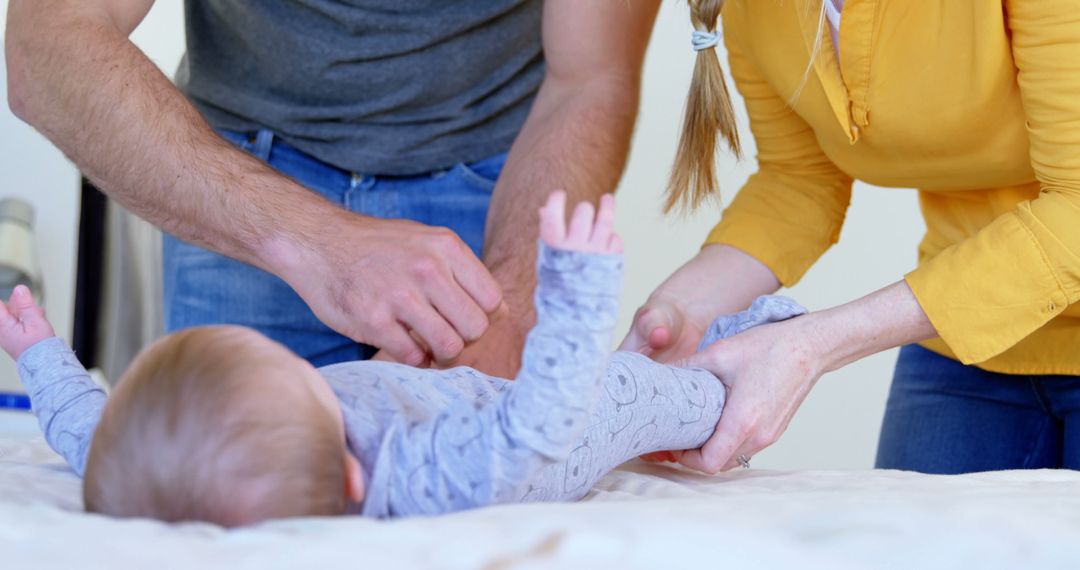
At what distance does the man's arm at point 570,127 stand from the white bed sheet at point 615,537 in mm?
721

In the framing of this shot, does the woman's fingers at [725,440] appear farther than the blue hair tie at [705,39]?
No

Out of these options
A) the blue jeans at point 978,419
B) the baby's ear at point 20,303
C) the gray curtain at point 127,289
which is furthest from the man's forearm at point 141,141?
the gray curtain at point 127,289

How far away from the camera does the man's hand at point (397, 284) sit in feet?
3.91

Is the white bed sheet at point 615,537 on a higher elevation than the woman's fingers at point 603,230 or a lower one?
lower

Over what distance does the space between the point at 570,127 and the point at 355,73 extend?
0.32 meters

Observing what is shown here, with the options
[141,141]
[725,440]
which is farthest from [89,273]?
[725,440]

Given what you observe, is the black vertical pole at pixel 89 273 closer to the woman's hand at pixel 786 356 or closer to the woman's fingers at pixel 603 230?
the woman's hand at pixel 786 356

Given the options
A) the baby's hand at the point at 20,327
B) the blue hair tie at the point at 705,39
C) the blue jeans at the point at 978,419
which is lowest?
the blue jeans at the point at 978,419

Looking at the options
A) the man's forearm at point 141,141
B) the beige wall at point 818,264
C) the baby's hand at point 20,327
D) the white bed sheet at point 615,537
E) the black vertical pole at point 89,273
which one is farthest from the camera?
the beige wall at point 818,264

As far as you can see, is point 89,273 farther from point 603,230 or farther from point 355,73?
point 603,230

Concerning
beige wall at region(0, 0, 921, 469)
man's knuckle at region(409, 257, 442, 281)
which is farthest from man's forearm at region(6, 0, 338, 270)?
beige wall at region(0, 0, 921, 469)

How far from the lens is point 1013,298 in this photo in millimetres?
1147

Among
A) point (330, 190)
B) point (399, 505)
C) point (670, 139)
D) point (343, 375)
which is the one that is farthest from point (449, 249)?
point (670, 139)

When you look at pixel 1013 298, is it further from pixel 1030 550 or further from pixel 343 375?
pixel 343 375
